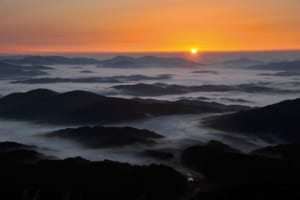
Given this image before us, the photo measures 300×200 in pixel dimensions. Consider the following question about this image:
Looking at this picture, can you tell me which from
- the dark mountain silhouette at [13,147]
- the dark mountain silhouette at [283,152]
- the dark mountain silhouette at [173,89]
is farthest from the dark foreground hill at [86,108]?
the dark mountain silhouette at [173,89]

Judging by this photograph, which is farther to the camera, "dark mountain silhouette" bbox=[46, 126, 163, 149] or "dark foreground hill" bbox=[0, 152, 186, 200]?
"dark mountain silhouette" bbox=[46, 126, 163, 149]

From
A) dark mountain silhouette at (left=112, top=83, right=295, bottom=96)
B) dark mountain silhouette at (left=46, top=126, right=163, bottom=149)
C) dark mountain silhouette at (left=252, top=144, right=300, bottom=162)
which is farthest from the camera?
dark mountain silhouette at (left=112, top=83, right=295, bottom=96)

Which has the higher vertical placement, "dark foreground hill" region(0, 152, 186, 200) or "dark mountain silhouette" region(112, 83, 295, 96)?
"dark foreground hill" region(0, 152, 186, 200)

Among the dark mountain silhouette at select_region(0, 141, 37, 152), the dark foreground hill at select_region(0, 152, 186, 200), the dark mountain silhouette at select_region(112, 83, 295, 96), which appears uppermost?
the dark foreground hill at select_region(0, 152, 186, 200)

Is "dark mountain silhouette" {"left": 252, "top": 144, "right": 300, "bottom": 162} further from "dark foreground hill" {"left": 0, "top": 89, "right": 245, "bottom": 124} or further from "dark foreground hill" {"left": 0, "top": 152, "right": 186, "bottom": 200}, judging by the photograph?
"dark foreground hill" {"left": 0, "top": 89, "right": 245, "bottom": 124}

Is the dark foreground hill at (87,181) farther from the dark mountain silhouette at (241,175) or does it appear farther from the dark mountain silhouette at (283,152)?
the dark mountain silhouette at (283,152)

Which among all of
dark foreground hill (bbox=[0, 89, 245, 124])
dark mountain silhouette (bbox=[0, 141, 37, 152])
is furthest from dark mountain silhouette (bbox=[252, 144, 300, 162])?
dark foreground hill (bbox=[0, 89, 245, 124])

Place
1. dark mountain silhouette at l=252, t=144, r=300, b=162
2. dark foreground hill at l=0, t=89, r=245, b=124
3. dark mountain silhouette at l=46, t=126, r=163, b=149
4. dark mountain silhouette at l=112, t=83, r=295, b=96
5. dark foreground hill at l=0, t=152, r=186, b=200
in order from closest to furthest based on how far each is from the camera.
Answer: dark foreground hill at l=0, t=152, r=186, b=200, dark mountain silhouette at l=252, t=144, r=300, b=162, dark mountain silhouette at l=46, t=126, r=163, b=149, dark foreground hill at l=0, t=89, r=245, b=124, dark mountain silhouette at l=112, t=83, r=295, b=96
